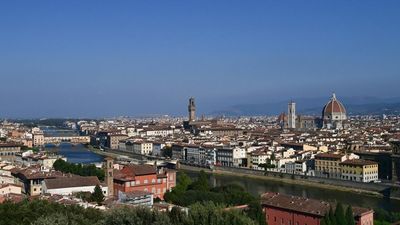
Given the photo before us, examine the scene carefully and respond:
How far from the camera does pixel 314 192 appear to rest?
25312 mm

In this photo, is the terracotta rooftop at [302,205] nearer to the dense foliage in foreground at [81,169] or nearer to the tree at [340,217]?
the tree at [340,217]

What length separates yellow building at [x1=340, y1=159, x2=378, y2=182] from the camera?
1061 inches

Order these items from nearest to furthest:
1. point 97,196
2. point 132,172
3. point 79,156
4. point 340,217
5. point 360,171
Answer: point 340,217
point 97,196
point 132,172
point 360,171
point 79,156

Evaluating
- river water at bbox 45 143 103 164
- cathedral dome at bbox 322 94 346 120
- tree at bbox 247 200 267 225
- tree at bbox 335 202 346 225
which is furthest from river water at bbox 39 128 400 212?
cathedral dome at bbox 322 94 346 120

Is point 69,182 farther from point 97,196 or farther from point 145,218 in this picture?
point 145,218

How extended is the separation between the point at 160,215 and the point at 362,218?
7.08 metres

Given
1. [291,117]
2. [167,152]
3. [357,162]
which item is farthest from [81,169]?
[291,117]

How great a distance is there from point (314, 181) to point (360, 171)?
2179 millimetres

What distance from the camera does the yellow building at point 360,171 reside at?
2695 cm

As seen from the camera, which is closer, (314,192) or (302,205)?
(302,205)

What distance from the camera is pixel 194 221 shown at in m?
9.55

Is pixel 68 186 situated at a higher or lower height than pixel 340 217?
higher

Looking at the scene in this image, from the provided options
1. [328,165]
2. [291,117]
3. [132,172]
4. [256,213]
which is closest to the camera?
[256,213]

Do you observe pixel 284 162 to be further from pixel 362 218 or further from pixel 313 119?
pixel 313 119
